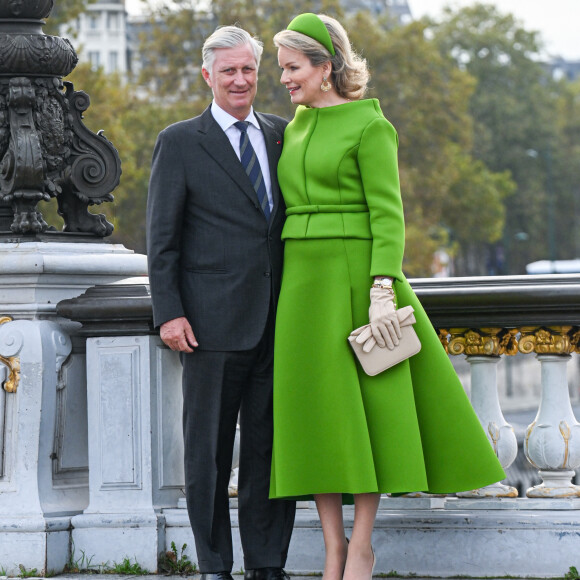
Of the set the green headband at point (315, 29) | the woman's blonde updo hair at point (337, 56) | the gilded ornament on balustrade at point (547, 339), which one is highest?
the green headband at point (315, 29)

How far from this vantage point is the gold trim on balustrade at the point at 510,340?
5.97m

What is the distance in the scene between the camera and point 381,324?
17.1 feet

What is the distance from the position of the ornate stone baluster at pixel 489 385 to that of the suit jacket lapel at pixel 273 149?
109cm

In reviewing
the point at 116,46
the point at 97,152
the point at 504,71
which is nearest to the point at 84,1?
the point at 97,152

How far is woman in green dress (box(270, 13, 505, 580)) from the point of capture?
5273mm

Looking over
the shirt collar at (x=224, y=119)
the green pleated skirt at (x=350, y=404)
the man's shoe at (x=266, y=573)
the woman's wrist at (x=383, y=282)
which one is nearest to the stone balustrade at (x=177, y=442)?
the man's shoe at (x=266, y=573)

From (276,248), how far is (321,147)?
1.40 feet

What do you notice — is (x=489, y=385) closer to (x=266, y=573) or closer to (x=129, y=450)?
(x=266, y=573)

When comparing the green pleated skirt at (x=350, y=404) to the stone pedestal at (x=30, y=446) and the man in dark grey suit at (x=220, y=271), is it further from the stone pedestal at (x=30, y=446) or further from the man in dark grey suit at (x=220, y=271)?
the stone pedestal at (x=30, y=446)

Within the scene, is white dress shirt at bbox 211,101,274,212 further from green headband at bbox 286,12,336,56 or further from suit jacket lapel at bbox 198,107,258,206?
green headband at bbox 286,12,336,56

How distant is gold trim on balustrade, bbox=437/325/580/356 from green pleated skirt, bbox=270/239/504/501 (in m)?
0.66

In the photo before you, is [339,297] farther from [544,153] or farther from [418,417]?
[544,153]

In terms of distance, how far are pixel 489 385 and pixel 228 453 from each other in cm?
120

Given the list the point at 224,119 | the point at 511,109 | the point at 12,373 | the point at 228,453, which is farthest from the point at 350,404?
the point at 511,109
